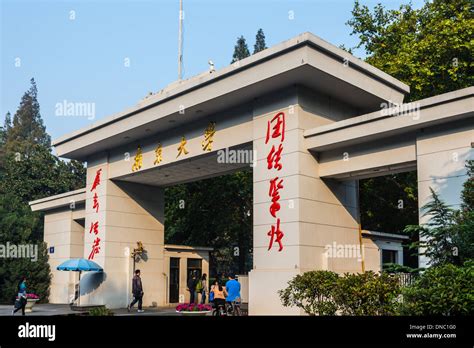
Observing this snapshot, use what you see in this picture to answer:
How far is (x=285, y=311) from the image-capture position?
50.5ft

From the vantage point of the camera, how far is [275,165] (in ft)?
54.6

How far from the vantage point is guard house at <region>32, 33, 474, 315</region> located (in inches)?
563

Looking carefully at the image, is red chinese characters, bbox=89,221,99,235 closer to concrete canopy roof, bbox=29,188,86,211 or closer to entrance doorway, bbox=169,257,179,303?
concrete canopy roof, bbox=29,188,86,211

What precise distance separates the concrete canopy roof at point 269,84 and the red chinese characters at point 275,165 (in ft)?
3.33

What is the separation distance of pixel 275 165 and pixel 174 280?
11.4 metres

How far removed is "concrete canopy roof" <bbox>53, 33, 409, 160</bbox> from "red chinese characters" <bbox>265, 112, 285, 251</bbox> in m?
1.02

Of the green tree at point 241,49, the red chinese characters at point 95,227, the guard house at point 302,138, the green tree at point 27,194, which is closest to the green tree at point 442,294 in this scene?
the guard house at point 302,138

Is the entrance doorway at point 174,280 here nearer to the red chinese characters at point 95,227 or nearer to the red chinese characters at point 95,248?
the red chinese characters at point 95,248

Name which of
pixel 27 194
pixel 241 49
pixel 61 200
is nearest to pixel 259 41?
pixel 241 49

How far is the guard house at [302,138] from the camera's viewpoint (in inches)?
563

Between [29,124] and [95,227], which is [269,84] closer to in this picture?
[95,227]
